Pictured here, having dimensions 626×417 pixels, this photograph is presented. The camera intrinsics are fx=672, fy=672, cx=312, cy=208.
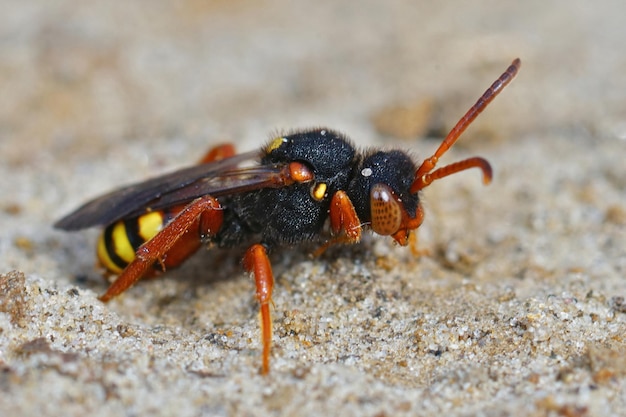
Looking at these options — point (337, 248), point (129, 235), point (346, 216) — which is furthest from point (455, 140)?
point (129, 235)

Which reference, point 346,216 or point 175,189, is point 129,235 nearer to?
point 175,189

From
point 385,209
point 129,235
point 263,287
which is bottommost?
point 263,287

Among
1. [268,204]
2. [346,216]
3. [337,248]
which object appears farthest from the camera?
[337,248]

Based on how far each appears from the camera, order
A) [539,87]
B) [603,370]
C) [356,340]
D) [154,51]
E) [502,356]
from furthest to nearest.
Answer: [154,51], [539,87], [356,340], [502,356], [603,370]

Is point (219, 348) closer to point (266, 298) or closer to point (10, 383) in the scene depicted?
point (266, 298)

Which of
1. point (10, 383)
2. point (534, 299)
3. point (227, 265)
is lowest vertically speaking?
point (10, 383)

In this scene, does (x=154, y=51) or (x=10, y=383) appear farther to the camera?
(x=154, y=51)

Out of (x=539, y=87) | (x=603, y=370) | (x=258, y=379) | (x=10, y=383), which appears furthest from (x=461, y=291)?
(x=539, y=87)

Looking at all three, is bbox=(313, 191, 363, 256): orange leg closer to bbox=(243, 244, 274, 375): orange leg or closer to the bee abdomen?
bbox=(243, 244, 274, 375): orange leg
